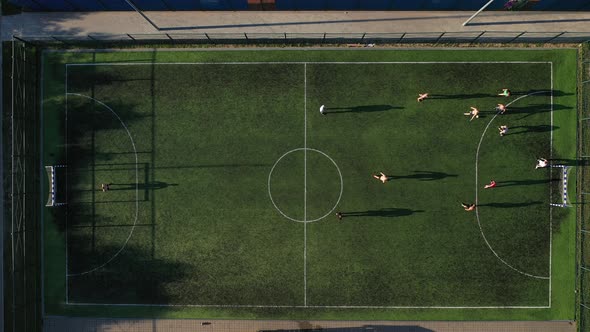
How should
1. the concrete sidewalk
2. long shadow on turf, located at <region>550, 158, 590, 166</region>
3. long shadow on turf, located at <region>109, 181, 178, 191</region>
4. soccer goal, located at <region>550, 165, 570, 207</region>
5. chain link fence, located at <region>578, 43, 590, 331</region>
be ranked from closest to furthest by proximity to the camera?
1. soccer goal, located at <region>550, 165, 570, 207</region>
2. chain link fence, located at <region>578, 43, 590, 331</region>
3. long shadow on turf, located at <region>550, 158, 590, 166</region>
4. the concrete sidewalk
5. long shadow on turf, located at <region>109, 181, 178, 191</region>

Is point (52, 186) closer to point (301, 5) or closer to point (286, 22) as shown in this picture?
point (286, 22)

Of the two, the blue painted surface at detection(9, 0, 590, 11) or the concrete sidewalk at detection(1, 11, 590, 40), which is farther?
the concrete sidewalk at detection(1, 11, 590, 40)

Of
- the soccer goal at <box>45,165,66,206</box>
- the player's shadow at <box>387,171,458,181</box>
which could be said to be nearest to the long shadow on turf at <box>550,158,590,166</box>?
the player's shadow at <box>387,171,458,181</box>

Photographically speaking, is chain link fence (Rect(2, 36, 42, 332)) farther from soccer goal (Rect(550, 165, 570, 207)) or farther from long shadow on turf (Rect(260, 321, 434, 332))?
soccer goal (Rect(550, 165, 570, 207))

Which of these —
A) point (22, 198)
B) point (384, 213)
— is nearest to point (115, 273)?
point (22, 198)

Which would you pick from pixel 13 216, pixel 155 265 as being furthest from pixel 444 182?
pixel 13 216

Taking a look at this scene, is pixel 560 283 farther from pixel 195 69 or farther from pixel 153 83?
pixel 153 83
